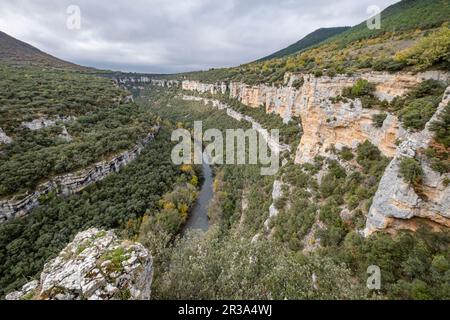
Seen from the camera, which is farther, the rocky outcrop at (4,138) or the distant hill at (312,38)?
the distant hill at (312,38)

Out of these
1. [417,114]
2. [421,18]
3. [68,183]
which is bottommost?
[68,183]

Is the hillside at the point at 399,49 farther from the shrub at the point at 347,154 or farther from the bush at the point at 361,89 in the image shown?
the shrub at the point at 347,154

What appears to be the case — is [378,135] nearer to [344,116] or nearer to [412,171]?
[344,116]

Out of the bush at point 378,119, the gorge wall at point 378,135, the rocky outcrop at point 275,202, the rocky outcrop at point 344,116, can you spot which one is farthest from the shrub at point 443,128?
the rocky outcrop at point 275,202

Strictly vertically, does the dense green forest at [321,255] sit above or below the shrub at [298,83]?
below

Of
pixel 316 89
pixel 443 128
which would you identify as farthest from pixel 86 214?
pixel 443 128

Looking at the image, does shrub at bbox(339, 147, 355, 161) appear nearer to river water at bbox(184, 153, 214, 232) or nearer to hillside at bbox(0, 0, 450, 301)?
hillside at bbox(0, 0, 450, 301)

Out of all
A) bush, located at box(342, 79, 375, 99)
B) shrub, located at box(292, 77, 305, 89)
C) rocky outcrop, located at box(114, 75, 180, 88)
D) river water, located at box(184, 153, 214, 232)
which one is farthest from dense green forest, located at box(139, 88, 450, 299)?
rocky outcrop, located at box(114, 75, 180, 88)
